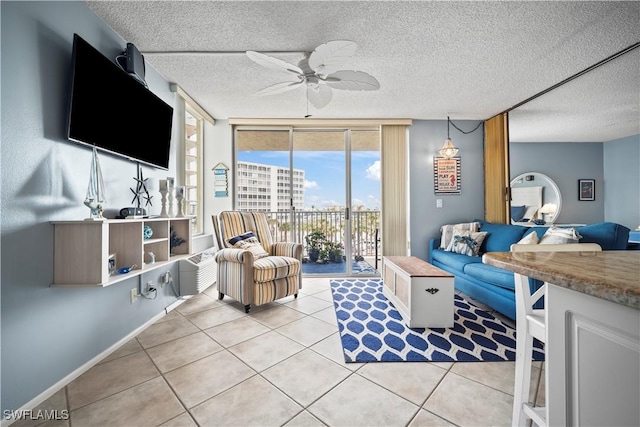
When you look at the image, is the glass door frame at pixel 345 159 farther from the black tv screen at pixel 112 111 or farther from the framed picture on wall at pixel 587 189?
→ the framed picture on wall at pixel 587 189

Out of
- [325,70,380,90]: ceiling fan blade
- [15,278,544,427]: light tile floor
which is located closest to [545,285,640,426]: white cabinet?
[15,278,544,427]: light tile floor

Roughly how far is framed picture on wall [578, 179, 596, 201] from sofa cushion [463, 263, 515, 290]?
13.5ft

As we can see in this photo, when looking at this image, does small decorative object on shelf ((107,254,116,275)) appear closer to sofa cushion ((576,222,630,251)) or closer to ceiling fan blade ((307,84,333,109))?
ceiling fan blade ((307,84,333,109))

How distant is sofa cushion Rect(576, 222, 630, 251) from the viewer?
1.83 meters

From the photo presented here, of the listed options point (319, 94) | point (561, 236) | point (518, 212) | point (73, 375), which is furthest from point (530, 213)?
point (73, 375)

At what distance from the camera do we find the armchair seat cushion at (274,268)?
2309mm

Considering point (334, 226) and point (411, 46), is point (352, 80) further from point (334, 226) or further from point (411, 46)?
point (334, 226)

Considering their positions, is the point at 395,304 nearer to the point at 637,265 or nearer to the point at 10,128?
the point at 637,265

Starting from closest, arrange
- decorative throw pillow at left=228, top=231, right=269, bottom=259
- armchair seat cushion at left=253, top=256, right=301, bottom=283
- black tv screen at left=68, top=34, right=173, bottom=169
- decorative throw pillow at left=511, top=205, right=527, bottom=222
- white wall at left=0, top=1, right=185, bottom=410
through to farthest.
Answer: white wall at left=0, top=1, right=185, bottom=410 → black tv screen at left=68, top=34, right=173, bottom=169 → armchair seat cushion at left=253, top=256, right=301, bottom=283 → decorative throw pillow at left=228, top=231, right=269, bottom=259 → decorative throw pillow at left=511, top=205, right=527, bottom=222

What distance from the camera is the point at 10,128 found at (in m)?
1.16

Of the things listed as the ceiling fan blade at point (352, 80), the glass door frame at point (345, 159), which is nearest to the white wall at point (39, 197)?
the ceiling fan blade at point (352, 80)

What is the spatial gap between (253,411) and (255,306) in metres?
1.35

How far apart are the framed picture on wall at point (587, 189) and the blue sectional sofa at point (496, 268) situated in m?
3.17

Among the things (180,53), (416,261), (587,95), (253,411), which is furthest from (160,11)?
(587,95)
